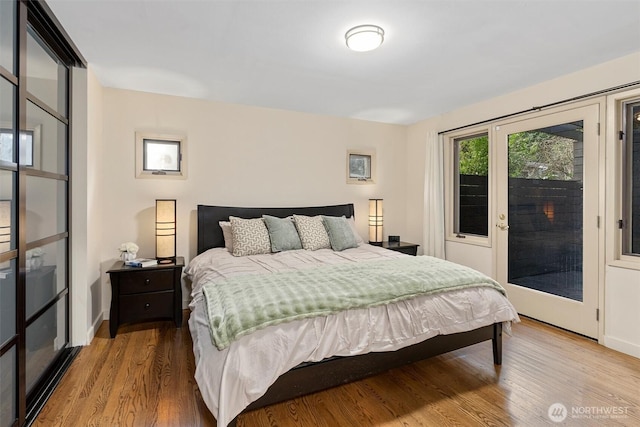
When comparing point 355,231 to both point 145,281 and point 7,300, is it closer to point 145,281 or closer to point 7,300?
point 145,281

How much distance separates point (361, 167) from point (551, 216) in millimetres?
2355

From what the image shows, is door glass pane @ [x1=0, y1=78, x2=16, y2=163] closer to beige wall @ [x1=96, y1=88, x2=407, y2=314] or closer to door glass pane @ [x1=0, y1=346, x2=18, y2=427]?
door glass pane @ [x1=0, y1=346, x2=18, y2=427]

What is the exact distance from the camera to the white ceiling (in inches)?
78.9

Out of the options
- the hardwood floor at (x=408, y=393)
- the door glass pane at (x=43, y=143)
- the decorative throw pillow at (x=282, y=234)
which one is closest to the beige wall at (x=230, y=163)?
the decorative throw pillow at (x=282, y=234)

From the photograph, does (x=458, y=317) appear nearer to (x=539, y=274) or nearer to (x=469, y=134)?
(x=539, y=274)

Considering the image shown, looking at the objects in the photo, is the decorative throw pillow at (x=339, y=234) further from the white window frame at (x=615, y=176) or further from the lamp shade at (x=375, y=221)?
the white window frame at (x=615, y=176)

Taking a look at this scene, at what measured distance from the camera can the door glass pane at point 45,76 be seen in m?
1.99

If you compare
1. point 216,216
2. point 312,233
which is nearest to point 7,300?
point 216,216

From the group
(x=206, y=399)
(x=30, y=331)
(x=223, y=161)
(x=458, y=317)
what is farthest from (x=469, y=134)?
(x=30, y=331)

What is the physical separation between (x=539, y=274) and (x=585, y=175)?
1088mm

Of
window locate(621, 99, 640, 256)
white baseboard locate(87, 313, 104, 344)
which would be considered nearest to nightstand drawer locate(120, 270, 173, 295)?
white baseboard locate(87, 313, 104, 344)

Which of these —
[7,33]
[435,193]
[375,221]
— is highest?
[7,33]

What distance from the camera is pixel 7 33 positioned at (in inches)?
64.1

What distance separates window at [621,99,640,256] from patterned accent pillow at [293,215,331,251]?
2657 millimetres
